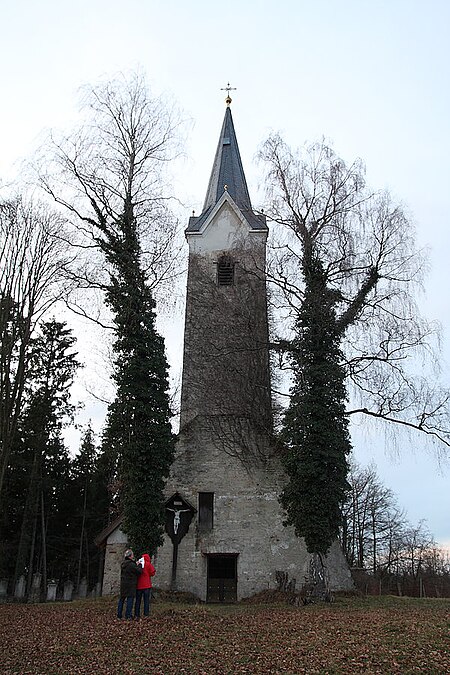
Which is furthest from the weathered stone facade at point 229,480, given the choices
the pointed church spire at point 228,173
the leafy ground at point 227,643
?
the leafy ground at point 227,643

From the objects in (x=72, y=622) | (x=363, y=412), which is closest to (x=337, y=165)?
(x=363, y=412)

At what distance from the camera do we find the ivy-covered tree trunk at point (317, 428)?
18.3 metres

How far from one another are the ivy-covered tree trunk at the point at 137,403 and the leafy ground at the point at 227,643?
430 cm

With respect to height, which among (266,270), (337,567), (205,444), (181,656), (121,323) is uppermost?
(266,270)

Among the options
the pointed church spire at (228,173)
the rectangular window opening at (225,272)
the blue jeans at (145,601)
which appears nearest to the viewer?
the blue jeans at (145,601)

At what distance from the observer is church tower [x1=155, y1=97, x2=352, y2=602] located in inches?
787

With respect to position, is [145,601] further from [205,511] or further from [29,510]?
[29,510]

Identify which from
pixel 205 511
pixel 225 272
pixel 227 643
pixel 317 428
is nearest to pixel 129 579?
pixel 227 643

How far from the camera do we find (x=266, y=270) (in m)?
21.5

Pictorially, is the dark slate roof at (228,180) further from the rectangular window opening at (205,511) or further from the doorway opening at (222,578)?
the doorway opening at (222,578)

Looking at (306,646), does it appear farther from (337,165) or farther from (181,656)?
(337,165)

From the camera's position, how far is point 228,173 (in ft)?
100

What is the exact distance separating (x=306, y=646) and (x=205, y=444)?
1169 centimetres

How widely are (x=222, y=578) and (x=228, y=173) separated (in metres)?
18.3
